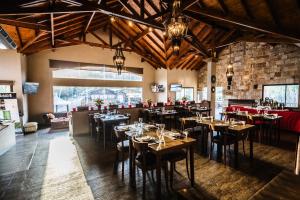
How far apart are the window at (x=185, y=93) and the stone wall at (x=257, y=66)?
2.21 metres

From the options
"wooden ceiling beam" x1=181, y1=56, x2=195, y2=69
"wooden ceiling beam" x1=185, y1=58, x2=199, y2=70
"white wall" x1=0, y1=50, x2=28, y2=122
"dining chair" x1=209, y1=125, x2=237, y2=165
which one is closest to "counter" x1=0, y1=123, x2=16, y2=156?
"white wall" x1=0, y1=50, x2=28, y2=122

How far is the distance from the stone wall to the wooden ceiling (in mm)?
2231

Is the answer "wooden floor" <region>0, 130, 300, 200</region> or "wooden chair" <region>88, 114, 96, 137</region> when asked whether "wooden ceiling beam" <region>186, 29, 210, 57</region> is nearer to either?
"wooden floor" <region>0, 130, 300, 200</region>

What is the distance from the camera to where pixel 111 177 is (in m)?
3.14

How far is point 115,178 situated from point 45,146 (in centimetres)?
320

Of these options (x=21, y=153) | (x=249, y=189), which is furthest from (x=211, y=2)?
(x=21, y=153)

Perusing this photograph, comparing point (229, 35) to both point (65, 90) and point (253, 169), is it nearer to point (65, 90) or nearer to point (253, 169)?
point (253, 169)

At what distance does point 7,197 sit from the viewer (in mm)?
2537

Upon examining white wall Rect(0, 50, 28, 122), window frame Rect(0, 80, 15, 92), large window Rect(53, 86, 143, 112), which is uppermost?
white wall Rect(0, 50, 28, 122)

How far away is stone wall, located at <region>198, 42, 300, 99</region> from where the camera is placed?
7.75 m

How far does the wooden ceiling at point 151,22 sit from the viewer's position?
4.52 meters

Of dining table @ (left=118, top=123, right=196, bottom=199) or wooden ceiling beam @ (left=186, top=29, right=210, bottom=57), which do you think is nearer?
dining table @ (left=118, top=123, right=196, bottom=199)

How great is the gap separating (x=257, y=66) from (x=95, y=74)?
9433 millimetres

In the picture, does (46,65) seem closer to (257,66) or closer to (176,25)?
(176,25)
